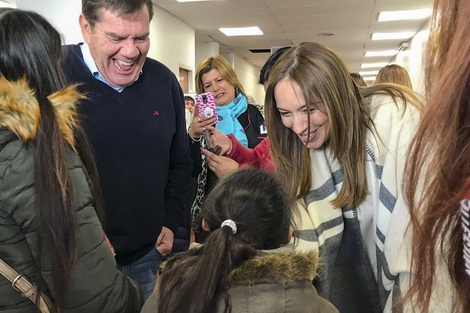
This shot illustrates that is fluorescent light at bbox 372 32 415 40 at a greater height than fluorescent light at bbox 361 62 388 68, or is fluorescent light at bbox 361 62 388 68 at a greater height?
fluorescent light at bbox 372 32 415 40

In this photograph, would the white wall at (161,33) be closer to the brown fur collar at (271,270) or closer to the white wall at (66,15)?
the white wall at (66,15)

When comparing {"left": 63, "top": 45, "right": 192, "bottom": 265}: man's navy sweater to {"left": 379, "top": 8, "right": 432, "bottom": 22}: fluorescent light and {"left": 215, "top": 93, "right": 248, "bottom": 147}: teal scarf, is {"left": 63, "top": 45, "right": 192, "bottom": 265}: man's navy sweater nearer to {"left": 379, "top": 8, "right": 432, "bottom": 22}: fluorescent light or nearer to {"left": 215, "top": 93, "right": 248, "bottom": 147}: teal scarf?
{"left": 215, "top": 93, "right": 248, "bottom": 147}: teal scarf

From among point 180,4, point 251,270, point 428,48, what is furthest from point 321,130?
point 180,4

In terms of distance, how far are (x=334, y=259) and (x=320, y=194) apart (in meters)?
0.23

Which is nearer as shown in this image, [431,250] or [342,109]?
[431,250]

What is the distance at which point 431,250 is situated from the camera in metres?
0.60

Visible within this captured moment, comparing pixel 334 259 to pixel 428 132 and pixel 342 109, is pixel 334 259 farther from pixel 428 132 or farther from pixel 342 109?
pixel 428 132

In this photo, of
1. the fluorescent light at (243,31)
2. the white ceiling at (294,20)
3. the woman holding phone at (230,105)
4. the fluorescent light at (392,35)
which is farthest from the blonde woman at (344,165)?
the fluorescent light at (392,35)

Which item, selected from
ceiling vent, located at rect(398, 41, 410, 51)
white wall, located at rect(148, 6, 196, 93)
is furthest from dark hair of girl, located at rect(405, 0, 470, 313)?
ceiling vent, located at rect(398, 41, 410, 51)

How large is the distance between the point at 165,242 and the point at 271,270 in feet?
3.07

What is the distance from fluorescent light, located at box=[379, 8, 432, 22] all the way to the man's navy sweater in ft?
22.0

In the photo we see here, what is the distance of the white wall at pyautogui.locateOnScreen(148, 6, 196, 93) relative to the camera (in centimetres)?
669

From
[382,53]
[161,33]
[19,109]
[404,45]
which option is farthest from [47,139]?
[382,53]

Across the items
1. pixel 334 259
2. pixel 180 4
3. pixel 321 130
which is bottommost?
pixel 334 259
